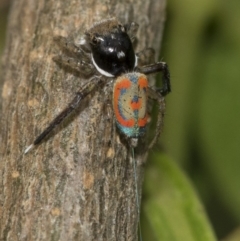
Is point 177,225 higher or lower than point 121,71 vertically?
lower

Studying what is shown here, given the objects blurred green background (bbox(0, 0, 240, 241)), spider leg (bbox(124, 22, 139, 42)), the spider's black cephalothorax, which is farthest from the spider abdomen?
blurred green background (bbox(0, 0, 240, 241))

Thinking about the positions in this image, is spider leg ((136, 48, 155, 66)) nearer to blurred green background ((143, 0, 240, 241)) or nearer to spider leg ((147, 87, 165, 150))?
spider leg ((147, 87, 165, 150))

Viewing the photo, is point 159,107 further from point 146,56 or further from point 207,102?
point 207,102

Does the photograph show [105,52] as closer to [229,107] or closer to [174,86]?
[174,86]

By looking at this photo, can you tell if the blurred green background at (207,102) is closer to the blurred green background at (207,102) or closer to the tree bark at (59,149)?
the blurred green background at (207,102)

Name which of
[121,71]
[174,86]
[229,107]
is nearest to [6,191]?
[121,71]

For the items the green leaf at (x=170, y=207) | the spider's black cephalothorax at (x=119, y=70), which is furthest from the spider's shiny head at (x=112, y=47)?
the green leaf at (x=170, y=207)
